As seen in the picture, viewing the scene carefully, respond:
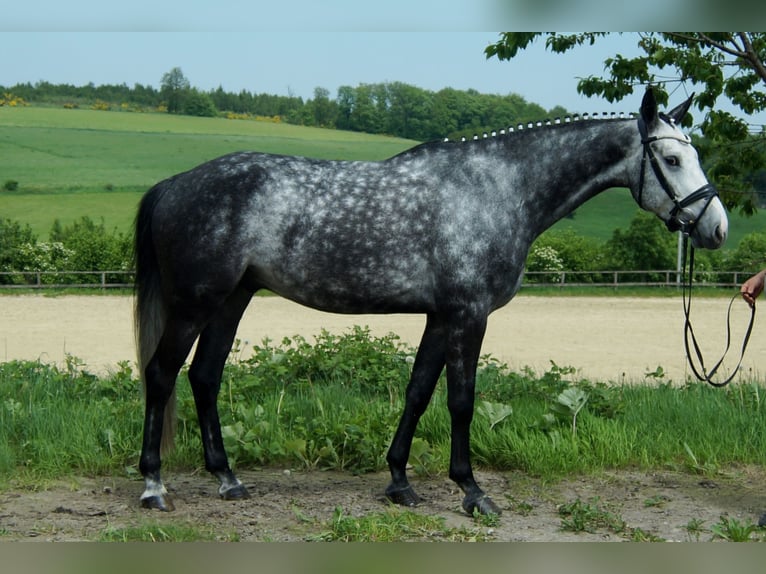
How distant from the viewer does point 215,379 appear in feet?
15.9

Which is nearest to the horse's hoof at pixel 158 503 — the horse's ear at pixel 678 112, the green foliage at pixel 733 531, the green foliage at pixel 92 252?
the green foliage at pixel 733 531

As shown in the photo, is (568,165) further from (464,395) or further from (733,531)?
(733,531)

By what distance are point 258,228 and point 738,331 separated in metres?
17.4

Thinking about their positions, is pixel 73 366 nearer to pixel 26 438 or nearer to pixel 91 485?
pixel 26 438

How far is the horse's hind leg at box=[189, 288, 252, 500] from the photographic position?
191 inches

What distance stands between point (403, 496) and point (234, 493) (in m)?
0.93

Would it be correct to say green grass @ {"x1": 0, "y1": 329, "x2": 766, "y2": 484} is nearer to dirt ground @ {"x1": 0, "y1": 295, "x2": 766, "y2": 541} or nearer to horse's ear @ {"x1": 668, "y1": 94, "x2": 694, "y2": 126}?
dirt ground @ {"x1": 0, "y1": 295, "x2": 766, "y2": 541}

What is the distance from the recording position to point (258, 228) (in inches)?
177

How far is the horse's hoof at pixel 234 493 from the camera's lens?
4.85 metres

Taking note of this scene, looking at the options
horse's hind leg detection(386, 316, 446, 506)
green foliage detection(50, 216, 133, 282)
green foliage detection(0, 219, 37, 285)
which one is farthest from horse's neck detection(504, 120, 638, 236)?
green foliage detection(0, 219, 37, 285)


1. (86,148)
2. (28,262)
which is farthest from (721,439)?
(86,148)

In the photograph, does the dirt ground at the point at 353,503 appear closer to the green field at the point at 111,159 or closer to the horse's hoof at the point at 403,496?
the horse's hoof at the point at 403,496

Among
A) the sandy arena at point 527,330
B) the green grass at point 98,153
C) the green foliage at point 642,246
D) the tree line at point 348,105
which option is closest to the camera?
the sandy arena at point 527,330

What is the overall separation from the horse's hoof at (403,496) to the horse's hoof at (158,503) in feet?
3.83
